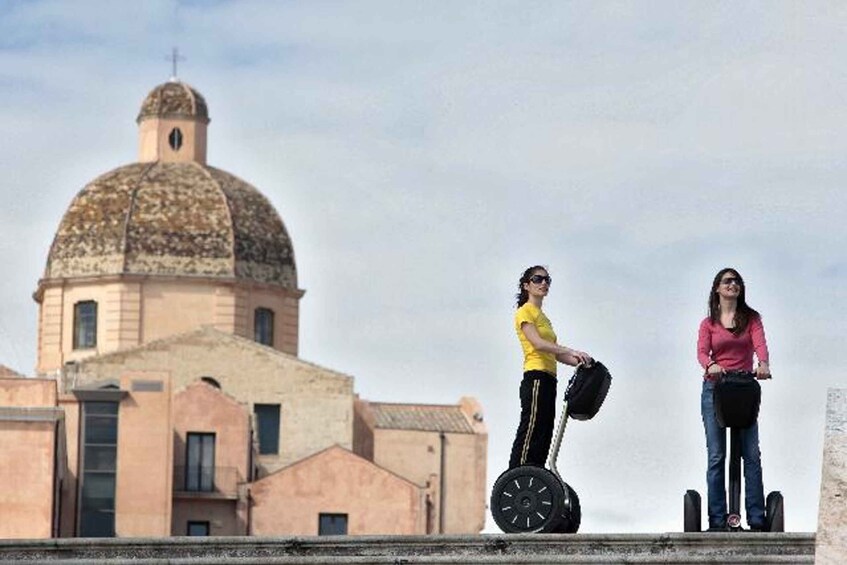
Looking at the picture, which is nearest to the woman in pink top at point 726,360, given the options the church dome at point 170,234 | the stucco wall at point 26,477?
the stucco wall at point 26,477

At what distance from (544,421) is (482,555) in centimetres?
202

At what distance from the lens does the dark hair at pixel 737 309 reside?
1777 cm

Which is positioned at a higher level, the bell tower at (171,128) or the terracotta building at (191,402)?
the bell tower at (171,128)

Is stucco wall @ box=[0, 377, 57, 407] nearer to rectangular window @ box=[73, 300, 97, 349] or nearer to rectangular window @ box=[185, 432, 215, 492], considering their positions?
rectangular window @ box=[185, 432, 215, 492]

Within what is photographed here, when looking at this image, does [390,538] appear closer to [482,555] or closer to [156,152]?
[482,555]

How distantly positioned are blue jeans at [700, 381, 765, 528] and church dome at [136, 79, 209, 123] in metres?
78.8

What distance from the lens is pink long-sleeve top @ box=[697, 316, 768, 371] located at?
17.7 metres

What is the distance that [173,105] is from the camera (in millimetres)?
96188

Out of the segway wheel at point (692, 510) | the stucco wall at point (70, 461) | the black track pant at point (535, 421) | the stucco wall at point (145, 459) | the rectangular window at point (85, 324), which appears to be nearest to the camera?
the segway wheel at point (692, 510)

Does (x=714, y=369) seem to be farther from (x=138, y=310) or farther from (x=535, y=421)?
(x=138, y=310)

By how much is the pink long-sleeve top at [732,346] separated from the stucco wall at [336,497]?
5843 centimetres

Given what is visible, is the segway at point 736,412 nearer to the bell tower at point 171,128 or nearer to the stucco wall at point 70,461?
the stucco wall at point 70,461

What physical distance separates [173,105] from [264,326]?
306 inches

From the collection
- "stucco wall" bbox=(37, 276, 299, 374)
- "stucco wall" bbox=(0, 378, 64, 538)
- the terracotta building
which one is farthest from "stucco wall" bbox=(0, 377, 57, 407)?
"stucco wall" bbox=(37, 276, 299, 374)
